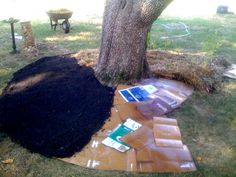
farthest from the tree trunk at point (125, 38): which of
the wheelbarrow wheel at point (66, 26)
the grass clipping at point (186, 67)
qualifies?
the wheelbarrow wheel at point (66, 26)

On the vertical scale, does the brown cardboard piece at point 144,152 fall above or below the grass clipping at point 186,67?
below

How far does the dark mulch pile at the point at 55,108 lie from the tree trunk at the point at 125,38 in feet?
1.07

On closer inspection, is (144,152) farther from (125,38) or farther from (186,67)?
(186,67)

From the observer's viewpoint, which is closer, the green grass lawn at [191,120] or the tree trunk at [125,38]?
the green grass lawn at [191,120]

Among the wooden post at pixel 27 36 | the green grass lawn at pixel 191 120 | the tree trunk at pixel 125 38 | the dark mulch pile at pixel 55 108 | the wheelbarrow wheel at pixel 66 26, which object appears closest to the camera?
the green grass lawn at pixel 191 120

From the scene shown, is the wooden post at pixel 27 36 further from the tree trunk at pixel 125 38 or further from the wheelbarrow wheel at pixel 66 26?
the tree trunk at pixel 125 38

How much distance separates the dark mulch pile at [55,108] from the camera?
4.03 m

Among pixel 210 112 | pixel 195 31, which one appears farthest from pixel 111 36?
pixel 195 31

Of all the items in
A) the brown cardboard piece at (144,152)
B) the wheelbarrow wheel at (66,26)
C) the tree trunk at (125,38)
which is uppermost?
the tree trunk at (125,38)

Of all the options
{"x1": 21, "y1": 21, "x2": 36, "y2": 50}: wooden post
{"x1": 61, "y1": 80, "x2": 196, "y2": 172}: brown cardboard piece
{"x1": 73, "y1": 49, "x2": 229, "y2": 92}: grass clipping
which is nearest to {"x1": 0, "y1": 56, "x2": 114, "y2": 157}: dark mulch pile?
{"x1": 61, "y1": 80, "x2": 196, "y2": 172}: brown cardboard piece

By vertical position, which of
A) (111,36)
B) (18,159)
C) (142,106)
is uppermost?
(111,36)

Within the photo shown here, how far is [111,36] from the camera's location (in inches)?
205

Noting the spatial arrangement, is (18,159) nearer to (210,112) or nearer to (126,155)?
(126,155)

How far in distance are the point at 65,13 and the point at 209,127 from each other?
5.38 metres
